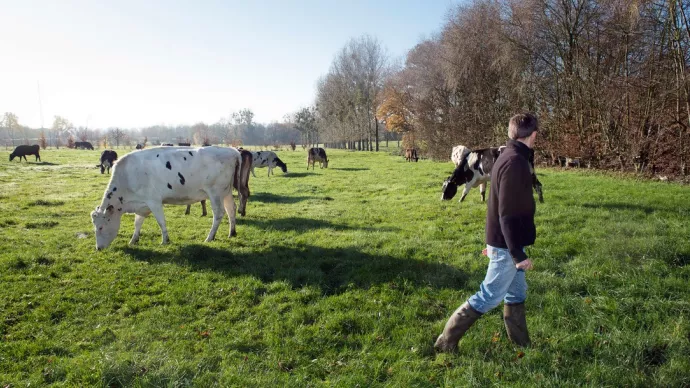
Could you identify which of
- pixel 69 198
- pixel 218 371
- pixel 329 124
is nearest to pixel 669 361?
pixel 218 371

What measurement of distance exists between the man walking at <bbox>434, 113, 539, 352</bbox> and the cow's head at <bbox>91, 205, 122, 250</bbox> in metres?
6.76

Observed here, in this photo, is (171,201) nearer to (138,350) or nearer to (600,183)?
(138,350)

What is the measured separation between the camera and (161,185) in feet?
26.5

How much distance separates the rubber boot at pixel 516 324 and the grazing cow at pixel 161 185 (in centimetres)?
622

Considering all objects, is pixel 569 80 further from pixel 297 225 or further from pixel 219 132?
pixel 219 132

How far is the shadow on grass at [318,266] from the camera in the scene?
564 centimetres

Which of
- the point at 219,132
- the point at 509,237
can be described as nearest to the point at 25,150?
the point at 509,237

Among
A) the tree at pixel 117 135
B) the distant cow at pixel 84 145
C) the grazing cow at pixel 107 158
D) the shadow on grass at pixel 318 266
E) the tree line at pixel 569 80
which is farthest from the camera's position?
the tree at pixel 117 135

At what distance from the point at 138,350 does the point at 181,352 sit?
0.48m

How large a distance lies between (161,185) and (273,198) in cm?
623

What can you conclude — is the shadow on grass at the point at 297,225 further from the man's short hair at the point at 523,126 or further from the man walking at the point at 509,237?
the man's short hair at the point at 523,126

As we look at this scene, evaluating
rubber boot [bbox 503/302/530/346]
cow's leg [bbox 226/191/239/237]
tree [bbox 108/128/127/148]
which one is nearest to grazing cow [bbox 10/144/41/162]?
cow's leg [bbox 226/191/239/237]

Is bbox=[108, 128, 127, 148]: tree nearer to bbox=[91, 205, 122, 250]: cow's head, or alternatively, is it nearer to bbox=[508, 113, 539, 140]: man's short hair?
bbox=[91, 205, 122, 250]: cow's head

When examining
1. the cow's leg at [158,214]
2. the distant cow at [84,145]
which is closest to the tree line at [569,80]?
the cow's leg at [158,214]
